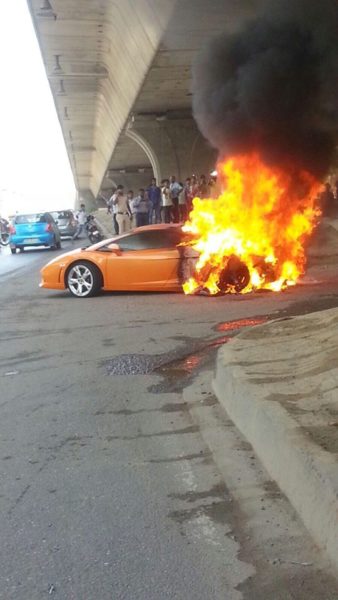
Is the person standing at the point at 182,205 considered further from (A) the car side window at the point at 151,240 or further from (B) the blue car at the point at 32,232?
(A) the car side window at the point at 151,240

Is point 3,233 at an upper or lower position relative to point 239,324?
upper

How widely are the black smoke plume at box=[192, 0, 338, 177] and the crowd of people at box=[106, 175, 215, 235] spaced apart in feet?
30.4

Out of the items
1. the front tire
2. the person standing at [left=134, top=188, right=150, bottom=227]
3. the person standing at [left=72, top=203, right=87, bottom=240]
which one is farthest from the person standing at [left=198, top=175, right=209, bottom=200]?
the person standing at [left=72, top=203, right=87, bottom=240]

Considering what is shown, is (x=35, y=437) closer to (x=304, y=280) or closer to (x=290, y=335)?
(x=290, y=335)

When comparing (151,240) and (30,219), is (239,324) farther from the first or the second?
(30,219)

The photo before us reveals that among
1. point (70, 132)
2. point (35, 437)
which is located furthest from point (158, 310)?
point (70, 132)

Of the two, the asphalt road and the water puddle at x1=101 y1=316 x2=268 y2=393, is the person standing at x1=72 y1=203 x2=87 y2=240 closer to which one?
the asphalt road

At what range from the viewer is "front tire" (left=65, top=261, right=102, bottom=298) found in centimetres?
1112

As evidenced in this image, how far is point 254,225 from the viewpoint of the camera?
10812 mm

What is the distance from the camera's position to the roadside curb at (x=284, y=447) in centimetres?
284

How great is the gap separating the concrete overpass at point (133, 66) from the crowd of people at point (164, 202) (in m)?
3.00

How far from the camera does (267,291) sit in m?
10.7

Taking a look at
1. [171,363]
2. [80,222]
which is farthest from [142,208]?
[171,363]

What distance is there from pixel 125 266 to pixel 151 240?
0.62 m
